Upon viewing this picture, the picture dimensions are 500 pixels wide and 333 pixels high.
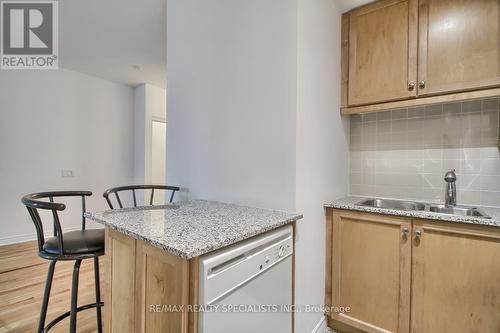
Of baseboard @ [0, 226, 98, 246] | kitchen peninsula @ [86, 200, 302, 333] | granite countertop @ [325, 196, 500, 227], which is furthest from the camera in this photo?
baseboard @ [0, 226, 98, 246]

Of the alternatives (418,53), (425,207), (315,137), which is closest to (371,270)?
(425,207)

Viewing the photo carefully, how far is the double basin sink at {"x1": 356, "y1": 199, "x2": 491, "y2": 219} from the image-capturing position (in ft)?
5.47

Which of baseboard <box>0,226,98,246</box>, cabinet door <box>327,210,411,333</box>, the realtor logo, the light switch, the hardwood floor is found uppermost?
the realtor logo

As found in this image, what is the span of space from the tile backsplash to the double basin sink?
88 mm

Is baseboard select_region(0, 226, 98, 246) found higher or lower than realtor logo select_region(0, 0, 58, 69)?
lower

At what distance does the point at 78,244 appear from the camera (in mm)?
1384

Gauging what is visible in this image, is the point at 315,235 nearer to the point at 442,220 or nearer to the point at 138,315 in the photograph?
the point at 442,220

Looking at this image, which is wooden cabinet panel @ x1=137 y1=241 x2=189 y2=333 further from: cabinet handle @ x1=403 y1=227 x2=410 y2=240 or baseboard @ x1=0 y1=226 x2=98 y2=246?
baseboard @ x1=0 y1=226 x2=98 y2=246

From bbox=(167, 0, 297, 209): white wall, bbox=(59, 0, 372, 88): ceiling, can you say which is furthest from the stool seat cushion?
bbox=(59, 0, 372, 88): ceiling

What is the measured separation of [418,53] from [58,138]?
450 cm

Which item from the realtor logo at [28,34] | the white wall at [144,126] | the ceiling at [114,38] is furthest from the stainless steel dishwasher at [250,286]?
the white wall at [144,126]

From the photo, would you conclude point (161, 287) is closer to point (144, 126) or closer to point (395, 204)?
point (395, 204)

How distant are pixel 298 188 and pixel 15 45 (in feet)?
12.1

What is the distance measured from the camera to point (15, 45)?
→ 116 inches
